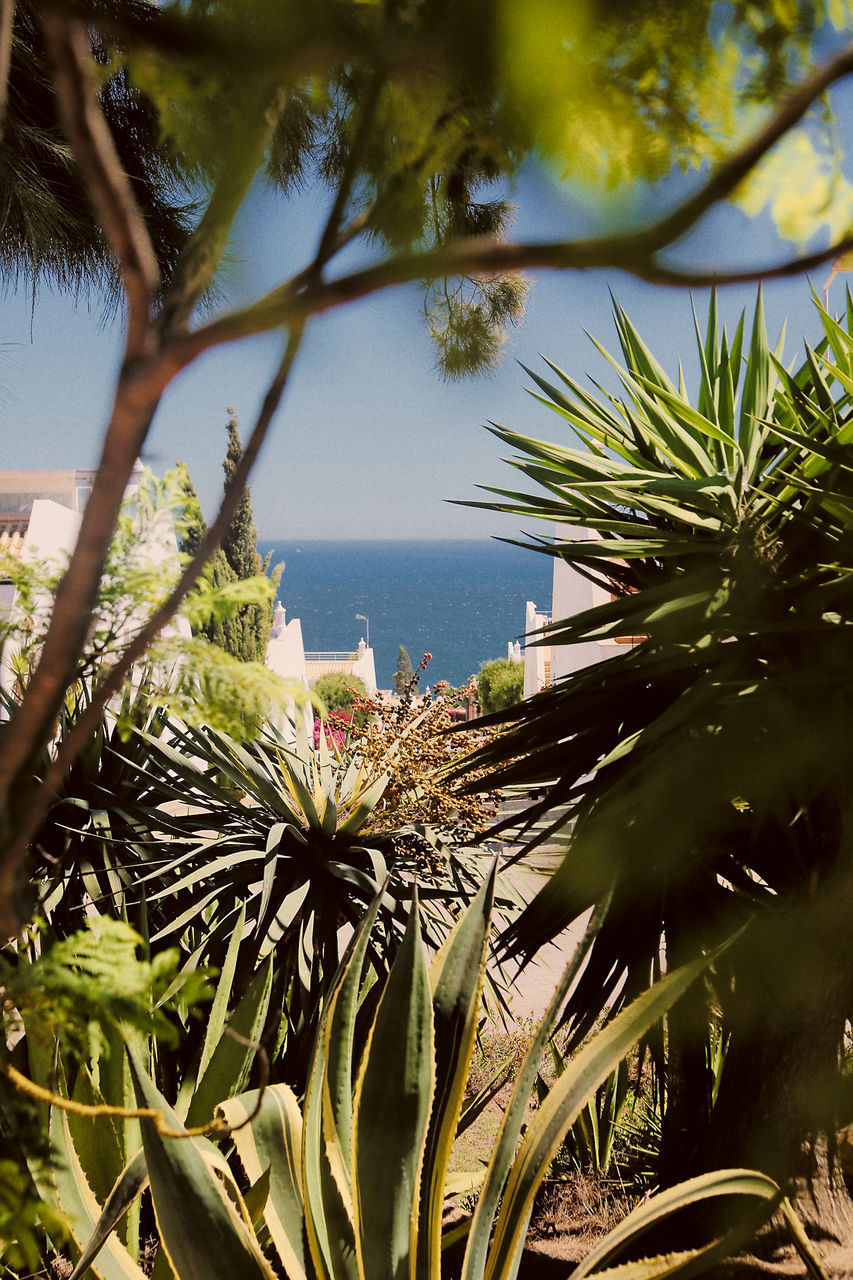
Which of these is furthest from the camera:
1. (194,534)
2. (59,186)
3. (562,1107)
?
(59,186)

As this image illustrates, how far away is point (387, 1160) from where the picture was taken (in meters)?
1.44

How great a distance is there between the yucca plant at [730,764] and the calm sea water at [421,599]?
4293 cm

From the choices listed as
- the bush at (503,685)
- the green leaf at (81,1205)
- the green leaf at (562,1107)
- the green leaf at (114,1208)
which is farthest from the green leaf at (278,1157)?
the bush at (503,685)

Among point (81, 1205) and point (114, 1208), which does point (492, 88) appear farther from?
point (81, 1205)

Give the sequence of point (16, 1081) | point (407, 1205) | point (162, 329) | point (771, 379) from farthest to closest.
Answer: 1. point (771, 379)
2. point (407, 1205)
3. point (16, 1081)
4. point (162, 329)

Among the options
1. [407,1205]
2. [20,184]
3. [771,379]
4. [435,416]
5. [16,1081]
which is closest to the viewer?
[16,1081]

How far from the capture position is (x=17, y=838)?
65 cm

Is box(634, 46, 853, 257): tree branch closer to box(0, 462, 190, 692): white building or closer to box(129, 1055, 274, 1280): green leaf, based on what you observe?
box(0, 462, 190, 692): white building

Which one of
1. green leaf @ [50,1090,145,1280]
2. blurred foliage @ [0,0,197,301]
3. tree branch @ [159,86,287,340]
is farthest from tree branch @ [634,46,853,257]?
green leaf @ [50,1090,145,1280]

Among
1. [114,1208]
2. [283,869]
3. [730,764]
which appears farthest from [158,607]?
[283,869]

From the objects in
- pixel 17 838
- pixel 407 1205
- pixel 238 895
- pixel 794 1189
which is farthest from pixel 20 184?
pixel 794 1189

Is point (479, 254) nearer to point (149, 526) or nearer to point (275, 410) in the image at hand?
point (275, 410)

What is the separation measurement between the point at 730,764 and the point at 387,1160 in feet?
4.07

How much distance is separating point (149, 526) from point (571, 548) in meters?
1.81
